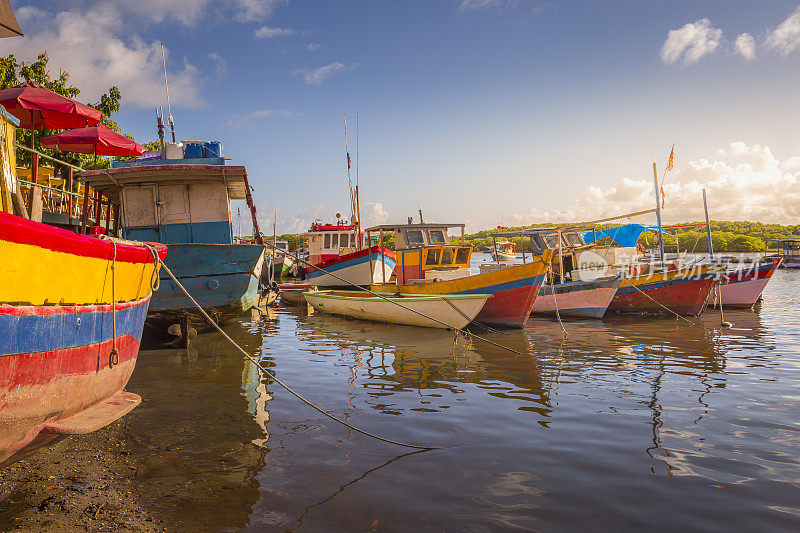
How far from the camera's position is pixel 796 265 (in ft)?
165

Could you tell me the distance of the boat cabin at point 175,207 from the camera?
38.3 feet

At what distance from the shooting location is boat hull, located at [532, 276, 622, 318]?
50.2 feet

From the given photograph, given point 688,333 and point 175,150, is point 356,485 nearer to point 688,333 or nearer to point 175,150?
point 175,150

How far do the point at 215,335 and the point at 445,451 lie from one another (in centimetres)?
982

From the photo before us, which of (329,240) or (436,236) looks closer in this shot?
(436,236)

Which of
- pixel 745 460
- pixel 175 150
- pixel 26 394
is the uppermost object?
pixel 175 150

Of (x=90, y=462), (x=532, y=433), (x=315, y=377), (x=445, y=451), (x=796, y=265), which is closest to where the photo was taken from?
(x=90, y=462)

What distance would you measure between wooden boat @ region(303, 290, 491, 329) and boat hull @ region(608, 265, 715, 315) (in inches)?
281

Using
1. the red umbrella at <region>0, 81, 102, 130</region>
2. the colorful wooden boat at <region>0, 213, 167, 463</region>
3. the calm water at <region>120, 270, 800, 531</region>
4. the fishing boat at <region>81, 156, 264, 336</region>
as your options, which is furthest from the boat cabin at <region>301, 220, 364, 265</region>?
the colorful wooden boat at <region>0, 213, 167, 463</region>

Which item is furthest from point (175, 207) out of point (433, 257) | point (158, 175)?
point (433, 257)

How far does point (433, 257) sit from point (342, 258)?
6895mm

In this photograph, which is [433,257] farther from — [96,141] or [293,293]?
[96,141]

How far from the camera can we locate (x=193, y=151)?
40.5 ft

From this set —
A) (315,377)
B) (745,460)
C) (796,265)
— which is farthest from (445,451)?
(796,265)
